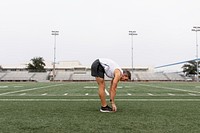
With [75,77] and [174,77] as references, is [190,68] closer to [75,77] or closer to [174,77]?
[174,77]

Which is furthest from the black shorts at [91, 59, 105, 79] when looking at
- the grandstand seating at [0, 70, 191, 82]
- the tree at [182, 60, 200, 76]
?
the tree at [182, 60, 200, 76]

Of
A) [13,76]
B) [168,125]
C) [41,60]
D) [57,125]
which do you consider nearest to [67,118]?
[57,125]

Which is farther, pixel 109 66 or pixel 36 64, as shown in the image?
pixel 36 64

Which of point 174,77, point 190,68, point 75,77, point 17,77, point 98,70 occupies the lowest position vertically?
point 98,70

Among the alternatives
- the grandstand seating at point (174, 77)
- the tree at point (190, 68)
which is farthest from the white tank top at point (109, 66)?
the tree at point (190, 68)

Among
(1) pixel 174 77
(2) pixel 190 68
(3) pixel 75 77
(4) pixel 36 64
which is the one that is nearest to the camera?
(1) pixel 174 77

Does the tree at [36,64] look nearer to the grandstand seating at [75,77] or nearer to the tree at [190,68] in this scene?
the grandstand seating at [75,77]

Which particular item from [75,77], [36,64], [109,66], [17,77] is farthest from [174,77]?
[109,66]

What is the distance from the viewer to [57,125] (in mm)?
3918

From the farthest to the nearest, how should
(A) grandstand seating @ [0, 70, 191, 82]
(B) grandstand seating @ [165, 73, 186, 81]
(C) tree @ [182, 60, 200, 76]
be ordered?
(C) tree @ [182, 60, 200, 76], (A) grandstand seating @ [0, 70, 191, 82], (B) grandstand seating @ [165, 73, 186, 81]

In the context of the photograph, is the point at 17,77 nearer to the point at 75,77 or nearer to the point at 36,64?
the point at 75,77

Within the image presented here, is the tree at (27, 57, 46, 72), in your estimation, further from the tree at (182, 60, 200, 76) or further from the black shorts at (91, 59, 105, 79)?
the black shorts at (91, 59, 105, 79)

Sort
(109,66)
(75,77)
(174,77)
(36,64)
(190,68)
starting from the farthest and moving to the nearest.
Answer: (36,64), (190,68), (75,77), (174,77), (109,66)

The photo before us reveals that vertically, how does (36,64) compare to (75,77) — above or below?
above
